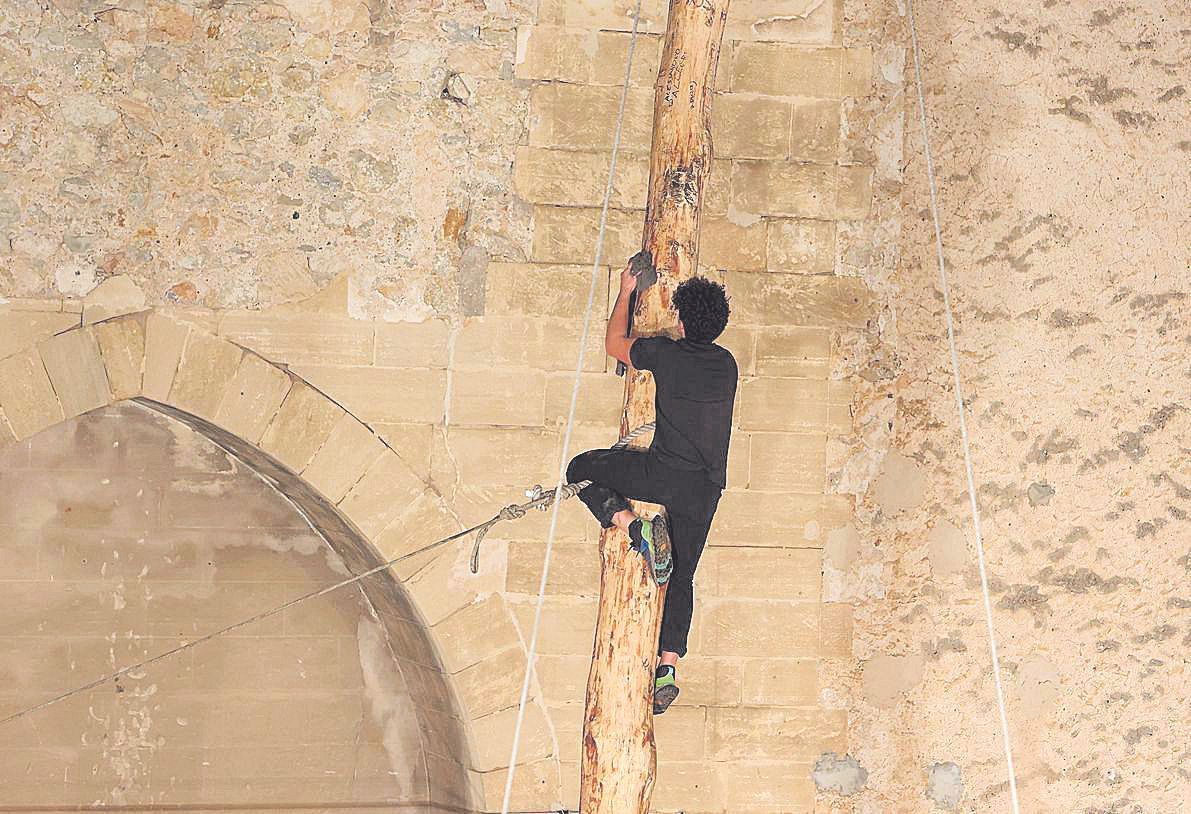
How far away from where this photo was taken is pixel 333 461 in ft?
13.4

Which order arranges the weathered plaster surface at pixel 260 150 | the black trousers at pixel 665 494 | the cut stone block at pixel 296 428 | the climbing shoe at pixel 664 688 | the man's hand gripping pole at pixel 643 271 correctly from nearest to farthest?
the black trousers at pixel 665 494, the man's hand gripping pole at pixel 643 271, the climbing shoe at pixel 664 688, the weathered plaster surface at pixel 260 150, the cut stone block at pixel 296 428

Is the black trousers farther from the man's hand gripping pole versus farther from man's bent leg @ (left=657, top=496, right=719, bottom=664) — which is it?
the man's hand gripping pole

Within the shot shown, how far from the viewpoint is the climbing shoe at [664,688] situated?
3.28m

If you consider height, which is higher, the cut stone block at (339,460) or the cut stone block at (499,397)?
the cut stone block at (499,397)

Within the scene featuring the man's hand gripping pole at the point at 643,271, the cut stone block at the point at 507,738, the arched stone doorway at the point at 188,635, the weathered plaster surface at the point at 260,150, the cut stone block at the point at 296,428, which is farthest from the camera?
the arched stone doorway at the point at 188,635

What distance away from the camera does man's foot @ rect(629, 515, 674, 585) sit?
2994 mm

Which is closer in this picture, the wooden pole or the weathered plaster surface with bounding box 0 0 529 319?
the wooden pole

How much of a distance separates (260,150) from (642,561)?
2.01 metres

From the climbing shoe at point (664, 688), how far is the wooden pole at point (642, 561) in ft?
0.36

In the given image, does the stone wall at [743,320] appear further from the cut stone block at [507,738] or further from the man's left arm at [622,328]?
the man's left arm at [622,328]

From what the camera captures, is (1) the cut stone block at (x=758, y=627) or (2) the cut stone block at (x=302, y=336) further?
(1) the cut stone block at (x=758, y=627)

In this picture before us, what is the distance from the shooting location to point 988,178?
4.27 metres

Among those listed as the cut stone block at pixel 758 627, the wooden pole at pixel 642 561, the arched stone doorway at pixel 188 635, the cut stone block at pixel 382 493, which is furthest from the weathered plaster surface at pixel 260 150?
the cut stone block at pixel 758 627

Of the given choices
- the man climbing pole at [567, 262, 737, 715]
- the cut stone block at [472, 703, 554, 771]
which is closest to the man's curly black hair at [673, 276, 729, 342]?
the man climbing pole at [567, 262, 737, 715]
